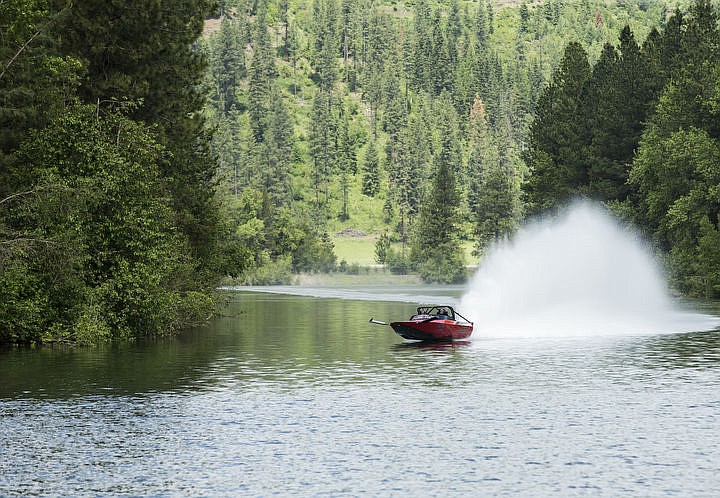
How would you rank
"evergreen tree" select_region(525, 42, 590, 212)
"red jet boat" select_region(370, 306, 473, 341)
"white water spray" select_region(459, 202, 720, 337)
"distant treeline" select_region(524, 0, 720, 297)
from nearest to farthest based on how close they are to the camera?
"red jet boat" select_region(370, 306, 473, 341) → "white water spray" select_region(459, 202, 720, 337) → "distant treeline" select_region(524, 0, 720, 297) → "evergreen tree" select_region(525, 42, 590, 212)

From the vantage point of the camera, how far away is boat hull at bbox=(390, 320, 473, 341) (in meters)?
55.3

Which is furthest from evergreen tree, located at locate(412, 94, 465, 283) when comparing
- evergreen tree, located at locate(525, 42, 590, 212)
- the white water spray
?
the white water spray

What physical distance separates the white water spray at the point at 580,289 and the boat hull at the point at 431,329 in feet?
15.0

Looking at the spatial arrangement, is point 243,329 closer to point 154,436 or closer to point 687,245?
point 154,436

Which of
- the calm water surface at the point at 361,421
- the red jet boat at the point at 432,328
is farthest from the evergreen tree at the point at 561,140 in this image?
the calm water surface at the point at 361,421

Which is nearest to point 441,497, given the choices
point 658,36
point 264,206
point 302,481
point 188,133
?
point 302,481

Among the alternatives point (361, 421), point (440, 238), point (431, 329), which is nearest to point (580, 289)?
point (431, 329)

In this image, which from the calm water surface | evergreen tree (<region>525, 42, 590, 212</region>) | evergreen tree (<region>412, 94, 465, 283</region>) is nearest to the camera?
the calm water surface

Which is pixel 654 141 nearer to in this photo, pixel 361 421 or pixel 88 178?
pixel 88 178

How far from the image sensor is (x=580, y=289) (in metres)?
87.8

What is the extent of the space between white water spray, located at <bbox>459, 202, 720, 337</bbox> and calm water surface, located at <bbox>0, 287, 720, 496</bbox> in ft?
49.5

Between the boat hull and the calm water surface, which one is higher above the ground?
the boat hull

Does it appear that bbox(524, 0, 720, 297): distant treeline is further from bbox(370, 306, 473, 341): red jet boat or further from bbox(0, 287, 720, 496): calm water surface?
bbox(0, 287, 720, 496): calm water surface

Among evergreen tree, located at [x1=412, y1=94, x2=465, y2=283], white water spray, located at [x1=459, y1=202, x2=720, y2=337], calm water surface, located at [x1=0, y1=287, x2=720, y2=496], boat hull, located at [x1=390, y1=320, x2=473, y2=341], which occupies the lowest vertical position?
calm water surface, located at [x1=0, y1=287, x2=720, y2=496]
